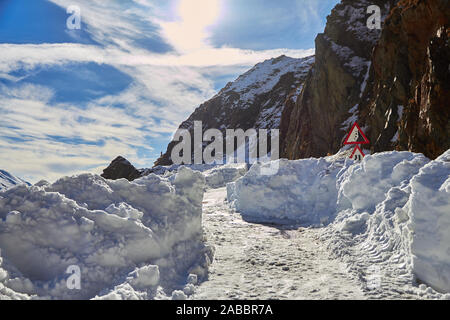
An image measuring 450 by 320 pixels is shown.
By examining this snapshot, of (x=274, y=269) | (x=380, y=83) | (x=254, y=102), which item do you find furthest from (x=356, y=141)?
(x=254, y=102)

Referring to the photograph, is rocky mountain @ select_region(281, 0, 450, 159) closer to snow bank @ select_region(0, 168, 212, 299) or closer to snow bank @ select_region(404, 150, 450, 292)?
snow bank @ select_region(404, 150, 450, 292)

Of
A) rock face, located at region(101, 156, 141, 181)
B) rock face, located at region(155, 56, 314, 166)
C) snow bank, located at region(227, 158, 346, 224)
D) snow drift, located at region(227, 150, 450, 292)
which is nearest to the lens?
snow drift, located at region(227, 150, 450, 292)

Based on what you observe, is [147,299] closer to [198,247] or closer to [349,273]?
[198,247]

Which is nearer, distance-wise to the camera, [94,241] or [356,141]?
[94,241]

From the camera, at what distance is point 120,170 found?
41.2 meters

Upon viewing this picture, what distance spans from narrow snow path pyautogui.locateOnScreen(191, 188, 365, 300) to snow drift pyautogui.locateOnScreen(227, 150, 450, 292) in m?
0.48

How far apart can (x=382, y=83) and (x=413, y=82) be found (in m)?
5.04

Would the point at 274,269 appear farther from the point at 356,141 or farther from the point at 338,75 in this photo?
the point at 338,75

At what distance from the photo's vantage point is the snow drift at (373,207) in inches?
212

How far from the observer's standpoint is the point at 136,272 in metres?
5.07

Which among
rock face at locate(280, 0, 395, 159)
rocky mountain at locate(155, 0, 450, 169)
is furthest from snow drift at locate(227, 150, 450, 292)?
rock face at locate(280, 0, 395, 159)

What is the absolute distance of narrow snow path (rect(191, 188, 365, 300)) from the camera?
513 centimetres
